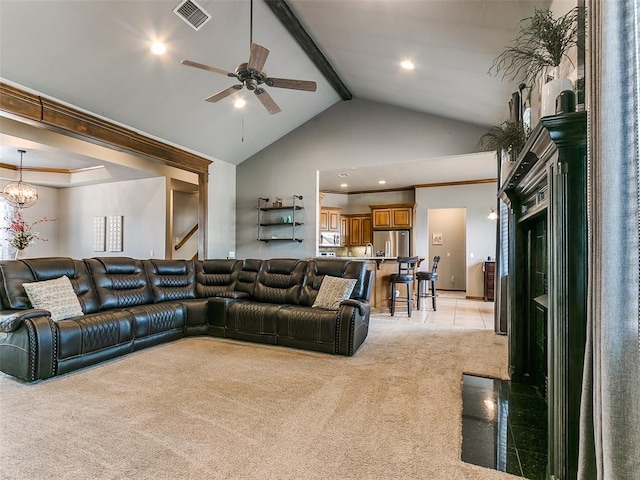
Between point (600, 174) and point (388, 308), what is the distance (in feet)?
18.1

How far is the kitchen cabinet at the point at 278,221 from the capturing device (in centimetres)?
662

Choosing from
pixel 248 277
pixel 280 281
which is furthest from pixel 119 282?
pixel 280 281

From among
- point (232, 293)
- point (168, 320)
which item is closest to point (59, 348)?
point (168, 320)

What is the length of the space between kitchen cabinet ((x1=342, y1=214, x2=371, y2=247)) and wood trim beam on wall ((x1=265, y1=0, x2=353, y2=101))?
14.6 ft

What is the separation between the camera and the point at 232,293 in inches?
184

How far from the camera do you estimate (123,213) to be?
24.3ft

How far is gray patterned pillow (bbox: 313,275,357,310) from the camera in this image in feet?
13.2

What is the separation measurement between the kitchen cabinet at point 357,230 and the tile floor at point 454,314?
2.78m

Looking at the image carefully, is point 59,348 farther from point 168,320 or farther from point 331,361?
point 331,361

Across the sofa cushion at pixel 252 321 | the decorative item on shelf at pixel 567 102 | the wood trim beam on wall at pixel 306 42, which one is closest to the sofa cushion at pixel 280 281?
the sofa cushion at pixel 252 321

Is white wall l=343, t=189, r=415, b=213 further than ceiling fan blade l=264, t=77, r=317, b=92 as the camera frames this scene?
Yes

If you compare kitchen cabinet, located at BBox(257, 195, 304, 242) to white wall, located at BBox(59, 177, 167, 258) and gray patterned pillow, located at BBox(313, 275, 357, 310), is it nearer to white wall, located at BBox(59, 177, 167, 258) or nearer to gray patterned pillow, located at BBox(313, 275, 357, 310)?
white wall, located at BBox(59, 177, 167, 258)

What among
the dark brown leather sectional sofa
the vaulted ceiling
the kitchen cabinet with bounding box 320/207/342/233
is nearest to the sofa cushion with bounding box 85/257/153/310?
the dark brown leather sectional sofa

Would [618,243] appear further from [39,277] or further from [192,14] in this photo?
[39,277]
